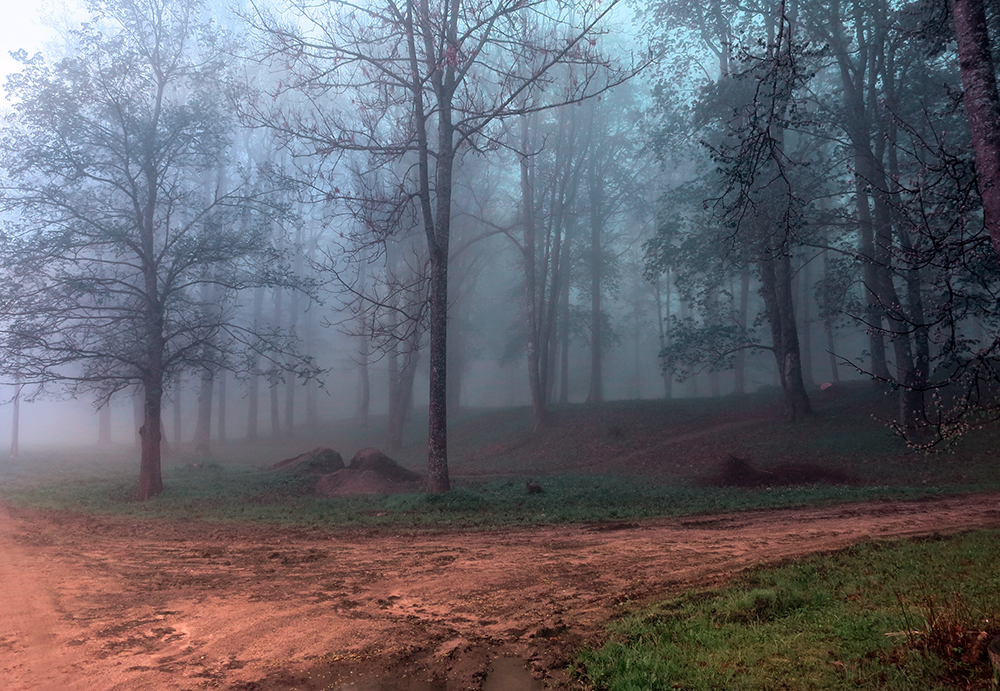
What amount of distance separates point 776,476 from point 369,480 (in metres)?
9.57

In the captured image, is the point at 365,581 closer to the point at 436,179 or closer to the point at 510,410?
the point at 436,179

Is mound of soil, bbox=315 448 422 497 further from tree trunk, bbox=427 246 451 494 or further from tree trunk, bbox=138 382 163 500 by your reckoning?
tree trunk, bbox=138 382 163 500

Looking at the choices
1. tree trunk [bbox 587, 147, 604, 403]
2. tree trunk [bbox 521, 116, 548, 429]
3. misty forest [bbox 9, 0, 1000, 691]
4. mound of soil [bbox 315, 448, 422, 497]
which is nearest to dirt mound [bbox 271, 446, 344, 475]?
misty forest [bbox 9, 0, 1000, 691]

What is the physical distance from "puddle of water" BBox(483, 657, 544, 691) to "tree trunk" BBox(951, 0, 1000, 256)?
18.6ft

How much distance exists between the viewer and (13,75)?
1467 centimetres

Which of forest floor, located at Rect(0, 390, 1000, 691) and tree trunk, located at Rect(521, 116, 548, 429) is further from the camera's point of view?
tree trunk, located at Rect(521, 116, 548, 429)

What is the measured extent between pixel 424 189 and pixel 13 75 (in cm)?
1005

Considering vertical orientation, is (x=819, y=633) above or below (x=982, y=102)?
below

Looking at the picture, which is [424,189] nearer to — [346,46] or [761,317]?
[346,46]

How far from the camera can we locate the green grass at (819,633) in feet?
13.1

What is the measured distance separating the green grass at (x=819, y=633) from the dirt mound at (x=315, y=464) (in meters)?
15.0

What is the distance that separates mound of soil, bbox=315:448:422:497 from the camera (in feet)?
48.2

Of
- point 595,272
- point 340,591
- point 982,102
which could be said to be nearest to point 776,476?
point 982,102

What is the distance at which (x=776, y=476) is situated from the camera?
14719 mm
